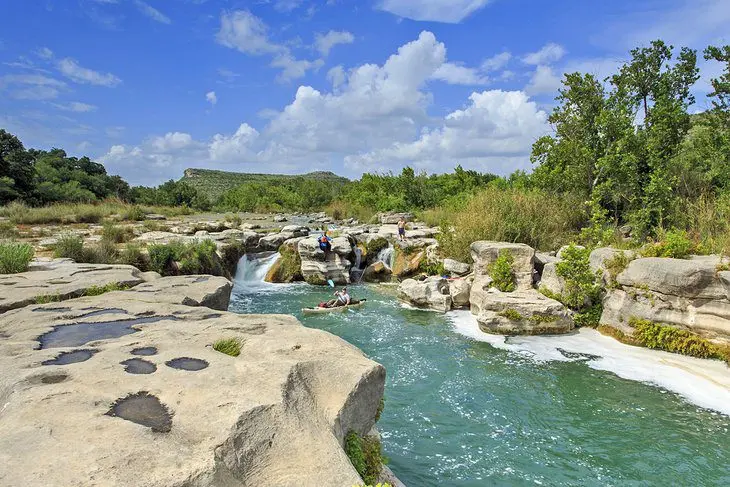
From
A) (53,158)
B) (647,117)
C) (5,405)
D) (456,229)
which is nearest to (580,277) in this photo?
(456,229)

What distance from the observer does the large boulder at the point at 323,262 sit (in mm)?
16641

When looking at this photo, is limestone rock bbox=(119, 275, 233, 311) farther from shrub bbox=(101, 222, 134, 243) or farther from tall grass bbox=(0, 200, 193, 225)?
tall grass bbox=(0, 200, 193, 225)

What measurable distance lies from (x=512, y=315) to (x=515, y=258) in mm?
2317

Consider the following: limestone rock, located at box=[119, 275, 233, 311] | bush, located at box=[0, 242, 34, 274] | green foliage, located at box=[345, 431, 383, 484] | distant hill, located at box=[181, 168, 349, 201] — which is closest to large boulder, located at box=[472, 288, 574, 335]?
limestone rock, located at box=[119, 275, 233, 311]

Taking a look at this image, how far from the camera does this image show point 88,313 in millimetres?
6016

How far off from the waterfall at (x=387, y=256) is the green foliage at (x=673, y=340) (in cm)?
949

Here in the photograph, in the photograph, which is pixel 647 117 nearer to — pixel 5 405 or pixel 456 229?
pixel 456 229

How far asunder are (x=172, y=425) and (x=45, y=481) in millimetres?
785

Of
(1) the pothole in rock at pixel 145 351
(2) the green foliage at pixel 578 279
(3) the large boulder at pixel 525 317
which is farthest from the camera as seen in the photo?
(2) the green foliage at pixel 578 279

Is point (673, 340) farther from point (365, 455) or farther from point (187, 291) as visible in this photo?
point (187, 291)

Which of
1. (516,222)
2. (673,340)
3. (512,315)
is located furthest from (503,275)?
(516,222)

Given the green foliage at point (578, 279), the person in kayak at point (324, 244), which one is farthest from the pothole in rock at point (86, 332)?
the person in kayak at point (324, 244)

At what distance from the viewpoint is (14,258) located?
32.0ft

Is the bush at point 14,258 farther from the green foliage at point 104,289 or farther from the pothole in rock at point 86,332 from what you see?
the pothole in rock at point 86,332
